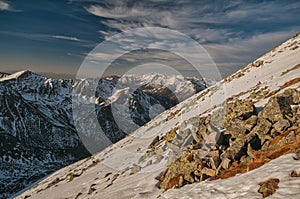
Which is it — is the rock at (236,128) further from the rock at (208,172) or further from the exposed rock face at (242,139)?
the rock at (208,172)

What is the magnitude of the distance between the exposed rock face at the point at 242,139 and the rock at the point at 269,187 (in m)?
5.27

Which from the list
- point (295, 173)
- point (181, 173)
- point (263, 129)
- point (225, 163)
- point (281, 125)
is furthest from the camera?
point (181, 173)

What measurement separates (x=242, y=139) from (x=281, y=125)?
131 inches

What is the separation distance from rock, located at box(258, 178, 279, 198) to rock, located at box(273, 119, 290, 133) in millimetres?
7457

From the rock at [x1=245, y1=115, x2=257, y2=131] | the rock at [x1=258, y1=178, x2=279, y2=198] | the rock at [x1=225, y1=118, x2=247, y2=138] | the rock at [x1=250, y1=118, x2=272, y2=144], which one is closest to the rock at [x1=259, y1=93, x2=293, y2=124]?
the rock at [x1=250, y1=118, x2=272, y2=144]

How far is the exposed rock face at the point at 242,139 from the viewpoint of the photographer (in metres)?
20.5

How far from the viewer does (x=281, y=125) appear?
68.0 feet

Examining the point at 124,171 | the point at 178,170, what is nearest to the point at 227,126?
the point at 178,170

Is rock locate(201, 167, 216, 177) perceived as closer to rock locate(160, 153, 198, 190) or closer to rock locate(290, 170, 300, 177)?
rock locate(160, 153, 198, 190)

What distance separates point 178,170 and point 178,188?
2968 millimetres

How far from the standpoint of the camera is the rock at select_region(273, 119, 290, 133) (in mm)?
20469

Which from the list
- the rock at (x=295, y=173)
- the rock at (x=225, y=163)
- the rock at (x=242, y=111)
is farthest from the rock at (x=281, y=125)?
the rock at (x=295, y=173)

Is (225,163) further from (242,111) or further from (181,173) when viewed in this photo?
(242,111)

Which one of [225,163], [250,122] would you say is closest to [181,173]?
[225,163]
